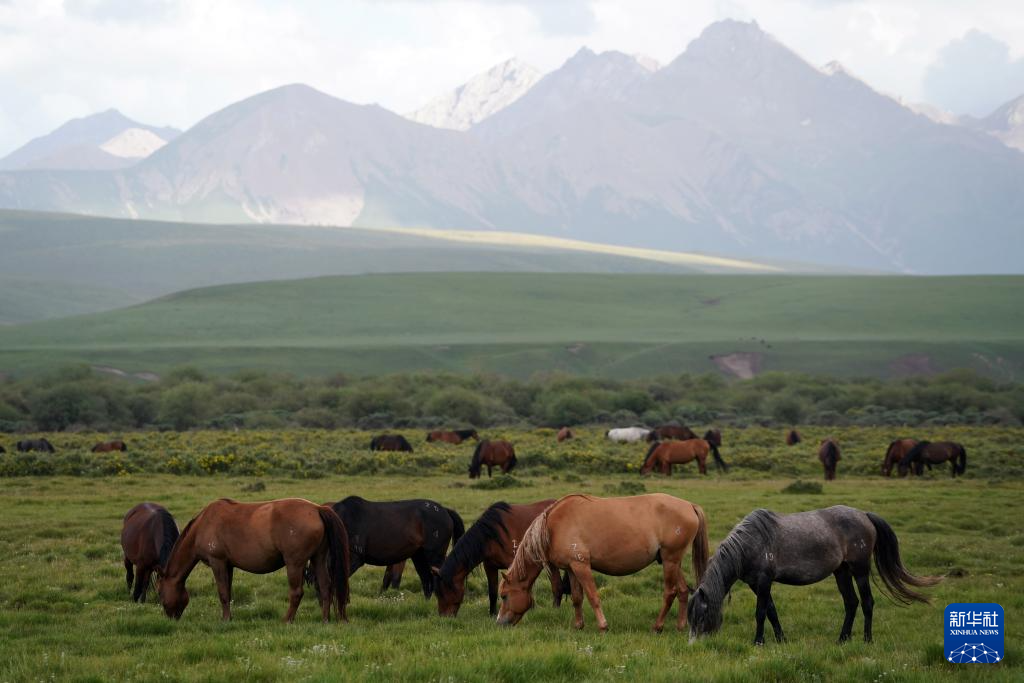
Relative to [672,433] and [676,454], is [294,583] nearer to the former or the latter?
[676,454]

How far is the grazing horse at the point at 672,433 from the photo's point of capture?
41.6 metres

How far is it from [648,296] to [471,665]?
15573 centimetres

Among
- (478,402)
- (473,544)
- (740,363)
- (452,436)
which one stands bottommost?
(478,402)

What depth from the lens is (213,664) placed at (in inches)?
412

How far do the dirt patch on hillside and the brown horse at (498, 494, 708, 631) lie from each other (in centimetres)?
9298

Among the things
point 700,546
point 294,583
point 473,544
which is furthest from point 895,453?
point 294,583

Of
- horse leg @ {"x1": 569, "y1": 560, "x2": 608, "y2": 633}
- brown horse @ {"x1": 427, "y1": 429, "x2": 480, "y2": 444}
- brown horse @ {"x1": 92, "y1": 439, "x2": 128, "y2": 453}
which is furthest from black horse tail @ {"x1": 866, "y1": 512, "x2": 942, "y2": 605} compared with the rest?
brown horse @ {"x1": 427, "y1": 429, "x2": 480, "y2": 444}

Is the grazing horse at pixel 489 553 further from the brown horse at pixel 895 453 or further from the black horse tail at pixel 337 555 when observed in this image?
the brown horse at pixel 895 453

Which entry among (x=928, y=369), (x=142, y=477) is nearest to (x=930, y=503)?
(x=142, y=477)

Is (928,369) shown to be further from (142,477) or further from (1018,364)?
(142,477)

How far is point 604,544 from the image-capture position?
12508 mm

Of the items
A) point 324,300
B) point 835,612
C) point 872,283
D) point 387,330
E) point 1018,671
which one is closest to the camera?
point 1018,671

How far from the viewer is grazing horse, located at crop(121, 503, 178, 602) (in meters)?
14.0

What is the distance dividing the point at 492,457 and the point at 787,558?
67.1 feet
